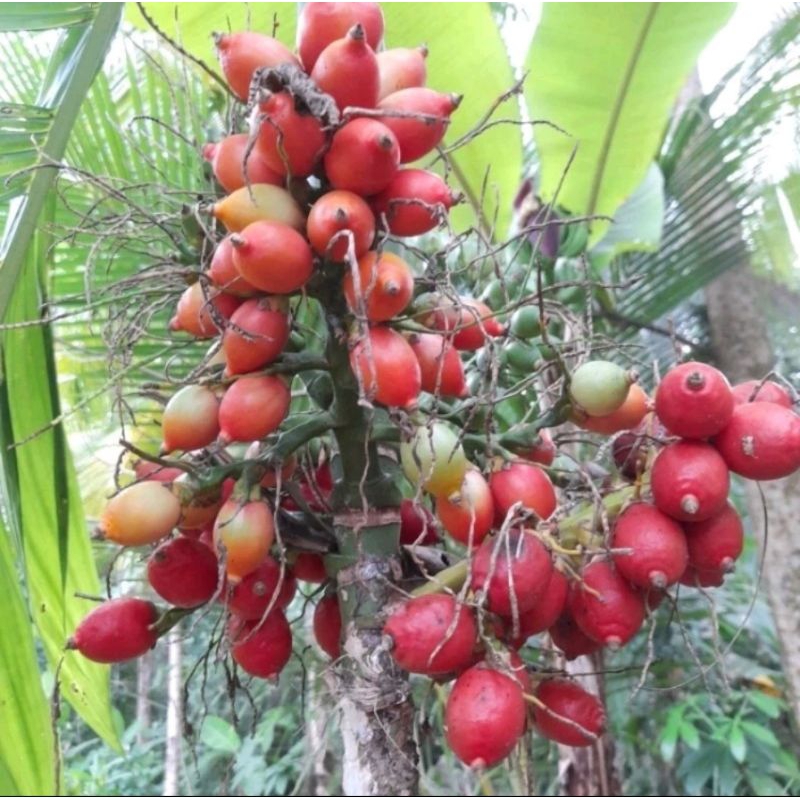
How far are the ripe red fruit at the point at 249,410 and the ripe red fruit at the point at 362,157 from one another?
14 cm

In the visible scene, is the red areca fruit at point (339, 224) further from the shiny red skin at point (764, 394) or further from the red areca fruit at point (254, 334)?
the shiny red skin at point (764, 394)

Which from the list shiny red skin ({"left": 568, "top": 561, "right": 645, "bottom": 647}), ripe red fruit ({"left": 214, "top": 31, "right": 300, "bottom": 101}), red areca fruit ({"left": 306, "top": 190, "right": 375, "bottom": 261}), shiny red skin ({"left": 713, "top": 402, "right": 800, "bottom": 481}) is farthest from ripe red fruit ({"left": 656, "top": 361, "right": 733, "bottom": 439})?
ripe red fruit ({"left": 214, "top": 31, "right": 300, "bottom": 101})

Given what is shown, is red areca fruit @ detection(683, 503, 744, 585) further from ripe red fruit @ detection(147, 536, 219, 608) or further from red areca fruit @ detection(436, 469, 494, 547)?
ripe red fruit @ detection(147, 536, 219, 608)

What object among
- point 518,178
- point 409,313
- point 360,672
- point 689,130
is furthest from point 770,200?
point 360,672

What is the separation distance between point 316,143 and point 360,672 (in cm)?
36

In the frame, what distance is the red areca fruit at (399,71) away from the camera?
1.97ft

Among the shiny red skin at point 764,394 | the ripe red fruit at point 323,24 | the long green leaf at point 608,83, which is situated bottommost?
the shiny red skin at point 764,394

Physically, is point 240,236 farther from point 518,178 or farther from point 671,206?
point 671,206

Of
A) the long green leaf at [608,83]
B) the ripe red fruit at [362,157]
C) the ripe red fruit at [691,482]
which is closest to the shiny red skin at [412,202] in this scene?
the ripe red fruit at [362,157]

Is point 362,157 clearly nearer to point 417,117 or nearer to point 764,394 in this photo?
point 417,117

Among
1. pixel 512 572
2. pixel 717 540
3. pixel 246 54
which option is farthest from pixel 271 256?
pixel 717 540

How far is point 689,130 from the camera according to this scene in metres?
1.65

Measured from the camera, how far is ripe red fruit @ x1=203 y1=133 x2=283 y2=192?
56 centimetres

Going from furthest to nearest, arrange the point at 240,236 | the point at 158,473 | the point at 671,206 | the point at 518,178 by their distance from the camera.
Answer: the point at 671,206 < the point at 518,178 < the point at 158,473 < the point at 240,236
